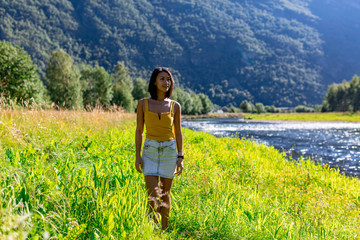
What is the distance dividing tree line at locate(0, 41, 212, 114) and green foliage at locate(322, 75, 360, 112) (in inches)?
2465

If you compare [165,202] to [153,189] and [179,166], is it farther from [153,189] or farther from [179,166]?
[179,166]

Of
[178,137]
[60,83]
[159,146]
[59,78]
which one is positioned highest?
[59,78]

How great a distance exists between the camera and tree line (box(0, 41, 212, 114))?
23.5m

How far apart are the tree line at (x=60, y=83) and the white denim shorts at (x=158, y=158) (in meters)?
5.47

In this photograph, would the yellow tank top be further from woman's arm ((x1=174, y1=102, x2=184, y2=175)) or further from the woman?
woman's arm ((x1=174, y1=102, x2=184, y2=175))

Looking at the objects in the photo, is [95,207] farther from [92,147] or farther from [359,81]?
[359,81]

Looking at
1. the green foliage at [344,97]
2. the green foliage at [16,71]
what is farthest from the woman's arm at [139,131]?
the green foliage at [344,97]

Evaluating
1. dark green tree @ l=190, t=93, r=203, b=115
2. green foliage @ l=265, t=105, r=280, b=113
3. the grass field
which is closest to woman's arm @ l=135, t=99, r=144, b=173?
the grass field

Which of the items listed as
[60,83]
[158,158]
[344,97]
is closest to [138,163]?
[158,158]

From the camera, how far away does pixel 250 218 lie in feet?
12.2

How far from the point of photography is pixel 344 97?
81438 mm

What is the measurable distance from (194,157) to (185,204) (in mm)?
3519

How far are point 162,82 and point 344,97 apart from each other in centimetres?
9515

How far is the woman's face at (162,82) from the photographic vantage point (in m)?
3.60
